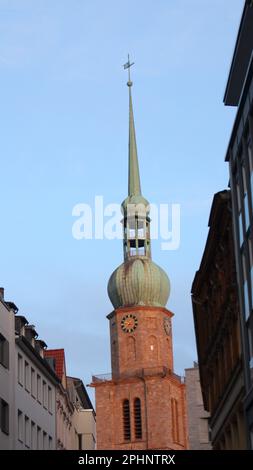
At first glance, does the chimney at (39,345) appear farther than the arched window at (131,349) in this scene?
No

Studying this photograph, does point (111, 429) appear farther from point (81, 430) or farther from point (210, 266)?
point (210, 266)

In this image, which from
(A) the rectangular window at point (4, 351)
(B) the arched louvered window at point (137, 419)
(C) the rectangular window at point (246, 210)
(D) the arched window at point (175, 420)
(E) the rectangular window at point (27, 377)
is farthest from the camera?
(D) the arched window at point (175, 420)

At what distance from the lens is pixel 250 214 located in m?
35.8

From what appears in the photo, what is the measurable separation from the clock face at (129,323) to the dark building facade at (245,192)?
8906 centimetres

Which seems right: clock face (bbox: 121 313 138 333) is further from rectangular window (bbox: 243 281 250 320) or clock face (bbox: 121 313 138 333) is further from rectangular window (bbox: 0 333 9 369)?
rectangular window (bbox: 243 281 250 320)

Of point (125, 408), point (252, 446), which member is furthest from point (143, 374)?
point (252, 446)

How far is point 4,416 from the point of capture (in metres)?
52.5

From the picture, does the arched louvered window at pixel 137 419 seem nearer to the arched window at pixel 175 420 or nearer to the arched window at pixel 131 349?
the arched window at pixel 175 420

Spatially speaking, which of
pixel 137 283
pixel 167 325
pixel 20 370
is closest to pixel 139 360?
pixel 167 325

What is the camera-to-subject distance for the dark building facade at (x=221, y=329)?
1617 inches

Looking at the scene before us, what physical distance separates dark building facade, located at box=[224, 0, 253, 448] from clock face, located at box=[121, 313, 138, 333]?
8906 centimetres

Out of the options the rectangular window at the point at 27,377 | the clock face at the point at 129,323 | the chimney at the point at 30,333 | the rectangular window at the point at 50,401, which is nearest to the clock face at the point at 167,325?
the clock face at the point at 129,323

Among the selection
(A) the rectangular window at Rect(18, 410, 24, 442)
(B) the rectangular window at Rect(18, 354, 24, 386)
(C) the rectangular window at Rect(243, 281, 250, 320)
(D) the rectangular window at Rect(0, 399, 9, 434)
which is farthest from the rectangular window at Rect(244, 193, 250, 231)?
(A) the rectangular window at Rect(18, 410, 24, 442)
